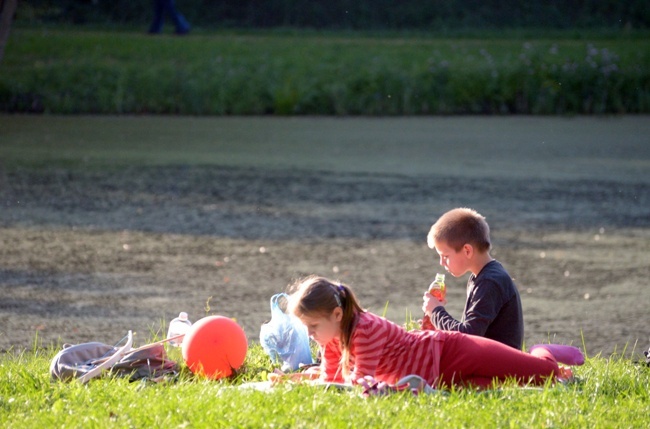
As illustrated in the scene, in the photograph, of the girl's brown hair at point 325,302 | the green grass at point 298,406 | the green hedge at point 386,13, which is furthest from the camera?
the green hedge at point 386,13

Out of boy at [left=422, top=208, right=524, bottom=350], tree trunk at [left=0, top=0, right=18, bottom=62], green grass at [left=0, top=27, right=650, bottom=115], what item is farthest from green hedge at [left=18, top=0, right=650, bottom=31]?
boy at [left=422, top=208, right=524, bottom=350]

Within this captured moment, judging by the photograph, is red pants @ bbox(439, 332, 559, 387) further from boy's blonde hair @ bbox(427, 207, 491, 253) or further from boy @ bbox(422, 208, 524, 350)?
boy's blonde hair @ bbox(427, 207, 491, 253)

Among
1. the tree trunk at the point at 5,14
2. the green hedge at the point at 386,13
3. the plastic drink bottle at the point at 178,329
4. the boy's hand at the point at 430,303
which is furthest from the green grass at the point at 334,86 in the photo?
the boy's hand at the point at 430,303

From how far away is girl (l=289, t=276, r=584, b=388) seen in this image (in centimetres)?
352

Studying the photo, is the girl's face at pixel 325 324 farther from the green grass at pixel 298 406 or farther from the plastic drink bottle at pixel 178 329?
the plastic drink bottle at pixel 178 329

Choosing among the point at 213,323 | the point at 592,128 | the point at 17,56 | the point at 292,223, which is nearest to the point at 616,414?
the point at 213,323

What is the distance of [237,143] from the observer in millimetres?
13344

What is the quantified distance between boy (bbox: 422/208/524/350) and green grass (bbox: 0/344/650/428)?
344 millimetres

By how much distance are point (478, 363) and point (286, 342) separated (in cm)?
80

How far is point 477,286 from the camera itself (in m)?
3.81

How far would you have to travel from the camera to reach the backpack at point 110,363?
12.0ft

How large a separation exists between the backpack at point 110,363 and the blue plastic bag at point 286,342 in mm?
385

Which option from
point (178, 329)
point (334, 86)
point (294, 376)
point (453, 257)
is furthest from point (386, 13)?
point (294, 376)

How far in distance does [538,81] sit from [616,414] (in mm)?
14320
